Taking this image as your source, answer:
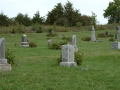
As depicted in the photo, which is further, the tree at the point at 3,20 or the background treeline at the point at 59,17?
the background treeline at the point at 59,17

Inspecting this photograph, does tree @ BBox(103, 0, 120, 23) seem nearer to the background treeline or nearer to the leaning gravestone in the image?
the background treeline

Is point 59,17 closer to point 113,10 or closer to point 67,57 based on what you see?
point 113,10

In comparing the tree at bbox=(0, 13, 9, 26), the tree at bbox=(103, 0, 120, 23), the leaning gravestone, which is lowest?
the leaning gravestone

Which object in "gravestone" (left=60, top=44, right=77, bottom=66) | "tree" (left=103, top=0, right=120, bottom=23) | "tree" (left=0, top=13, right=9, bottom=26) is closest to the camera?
"gravestone" (left=60, top=44, right=77, bottom=66)

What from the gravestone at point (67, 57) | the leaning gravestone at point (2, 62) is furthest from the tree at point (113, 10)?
the leaning gravestone at point (2, 62)

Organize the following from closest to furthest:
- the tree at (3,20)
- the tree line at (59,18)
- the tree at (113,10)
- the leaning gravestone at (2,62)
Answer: the leaning gravestone at (2,62) < the tree at (113,10) < the tree at (3,20) < the tree line at (59,18)

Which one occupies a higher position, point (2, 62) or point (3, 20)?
point (3, 20)

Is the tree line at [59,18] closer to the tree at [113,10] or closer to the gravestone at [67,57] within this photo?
the tree at [113,10]

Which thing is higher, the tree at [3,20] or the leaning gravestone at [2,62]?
the tree at [3,20]

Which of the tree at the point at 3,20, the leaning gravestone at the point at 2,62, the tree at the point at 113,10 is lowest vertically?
the leaning gravestone at the point at 2,62

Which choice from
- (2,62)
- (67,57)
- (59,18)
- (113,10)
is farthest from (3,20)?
(2,62)

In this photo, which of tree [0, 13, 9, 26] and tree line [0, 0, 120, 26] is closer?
tree [0, 13, 9, 26]

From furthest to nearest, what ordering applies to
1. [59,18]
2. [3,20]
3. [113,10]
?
[59,18], [3,20], [113,10]

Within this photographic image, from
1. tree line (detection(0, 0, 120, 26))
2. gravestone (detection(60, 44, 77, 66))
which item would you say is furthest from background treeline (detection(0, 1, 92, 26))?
gravestone (detection(60, 44, 77, 66))
